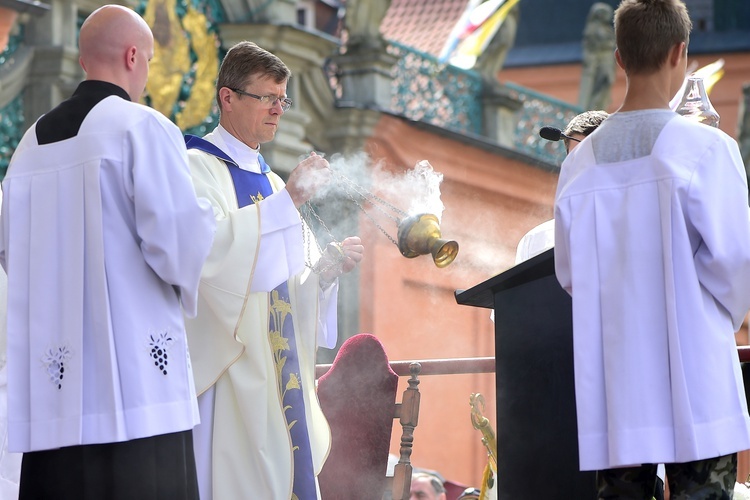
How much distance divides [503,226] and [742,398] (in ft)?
32.9

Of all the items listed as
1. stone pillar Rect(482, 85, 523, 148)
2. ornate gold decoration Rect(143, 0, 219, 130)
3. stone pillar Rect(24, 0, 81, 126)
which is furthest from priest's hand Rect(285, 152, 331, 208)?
stone pillar Rect(482, 85, 523, 148)

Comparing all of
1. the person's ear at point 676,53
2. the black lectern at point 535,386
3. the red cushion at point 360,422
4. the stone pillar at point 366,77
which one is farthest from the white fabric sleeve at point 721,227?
the stone pillar at point 366,77

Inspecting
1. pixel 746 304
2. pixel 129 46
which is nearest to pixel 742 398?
pixel 746 304

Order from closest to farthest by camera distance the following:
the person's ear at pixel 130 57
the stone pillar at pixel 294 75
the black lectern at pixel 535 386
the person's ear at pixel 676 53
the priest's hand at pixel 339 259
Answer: the person's ear at pixel 676 53
the person's ear at pixel 130 57
the black lectern at pixel 535 386
the priest's hand at pixel 339 259
the stone pillar at pixel 294 75

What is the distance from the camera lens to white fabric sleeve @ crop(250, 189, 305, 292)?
14.0 feet

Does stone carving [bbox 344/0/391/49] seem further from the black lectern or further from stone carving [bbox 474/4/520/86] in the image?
the black lectern

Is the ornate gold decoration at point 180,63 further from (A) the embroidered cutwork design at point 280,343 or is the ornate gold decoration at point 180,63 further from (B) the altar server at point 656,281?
(B) the altar server at point 656,281

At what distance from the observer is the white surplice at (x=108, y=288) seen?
11.7 ft

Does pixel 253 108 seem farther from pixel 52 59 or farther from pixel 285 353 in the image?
pixel 52 59

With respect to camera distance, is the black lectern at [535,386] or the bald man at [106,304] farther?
the black lectern at [535,386]

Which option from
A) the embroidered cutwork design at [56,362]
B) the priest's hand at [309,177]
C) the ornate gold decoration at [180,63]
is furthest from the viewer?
the ornate gold decoration at [180,63]

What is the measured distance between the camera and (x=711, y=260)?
11.0 feet

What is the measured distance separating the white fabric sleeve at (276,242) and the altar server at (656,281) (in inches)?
39.7

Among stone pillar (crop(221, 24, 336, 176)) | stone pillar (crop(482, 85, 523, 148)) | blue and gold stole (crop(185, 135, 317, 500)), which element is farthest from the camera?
stone pillar (crop(482, 85, 523, 148))
